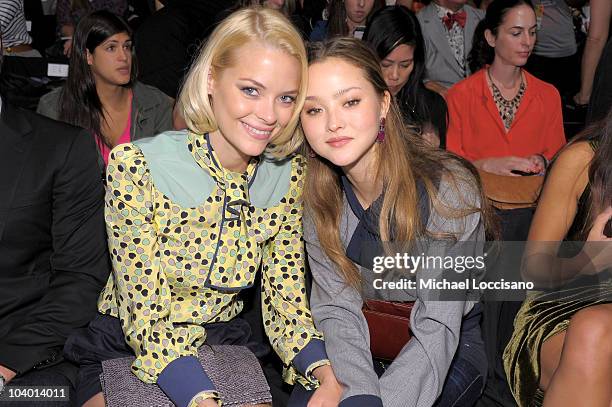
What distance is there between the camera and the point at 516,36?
3.98 m

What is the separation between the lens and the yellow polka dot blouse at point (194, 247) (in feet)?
7.23

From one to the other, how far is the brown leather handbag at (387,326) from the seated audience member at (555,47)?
10.4 feet

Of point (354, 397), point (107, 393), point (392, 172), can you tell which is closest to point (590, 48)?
point (392, 172)

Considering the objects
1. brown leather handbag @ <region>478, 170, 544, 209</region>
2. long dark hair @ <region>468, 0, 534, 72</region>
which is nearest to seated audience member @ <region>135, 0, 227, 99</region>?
long dark hair @ <region>468, 0, 534, 72</region>

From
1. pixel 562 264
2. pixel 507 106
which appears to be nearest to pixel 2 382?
pixel 562 264

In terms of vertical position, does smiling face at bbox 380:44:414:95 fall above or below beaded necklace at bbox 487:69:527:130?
above

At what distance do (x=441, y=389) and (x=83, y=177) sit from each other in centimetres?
118

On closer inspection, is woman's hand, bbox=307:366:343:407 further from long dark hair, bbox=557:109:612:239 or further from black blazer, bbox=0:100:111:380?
long dark hair, bbox=557:109:612:239

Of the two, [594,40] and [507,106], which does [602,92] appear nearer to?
[507,106]

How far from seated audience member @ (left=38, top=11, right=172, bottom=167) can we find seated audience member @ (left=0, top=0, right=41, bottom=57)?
0.77 meters

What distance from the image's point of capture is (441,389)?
2.27 metres

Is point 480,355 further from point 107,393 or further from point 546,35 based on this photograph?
point 546,35

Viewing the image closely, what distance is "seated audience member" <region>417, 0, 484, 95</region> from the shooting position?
15.3 ft

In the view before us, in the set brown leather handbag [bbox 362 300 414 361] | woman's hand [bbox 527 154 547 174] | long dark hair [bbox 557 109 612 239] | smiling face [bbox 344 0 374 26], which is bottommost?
brown leather handbag [bbox 362 300 414 361]
